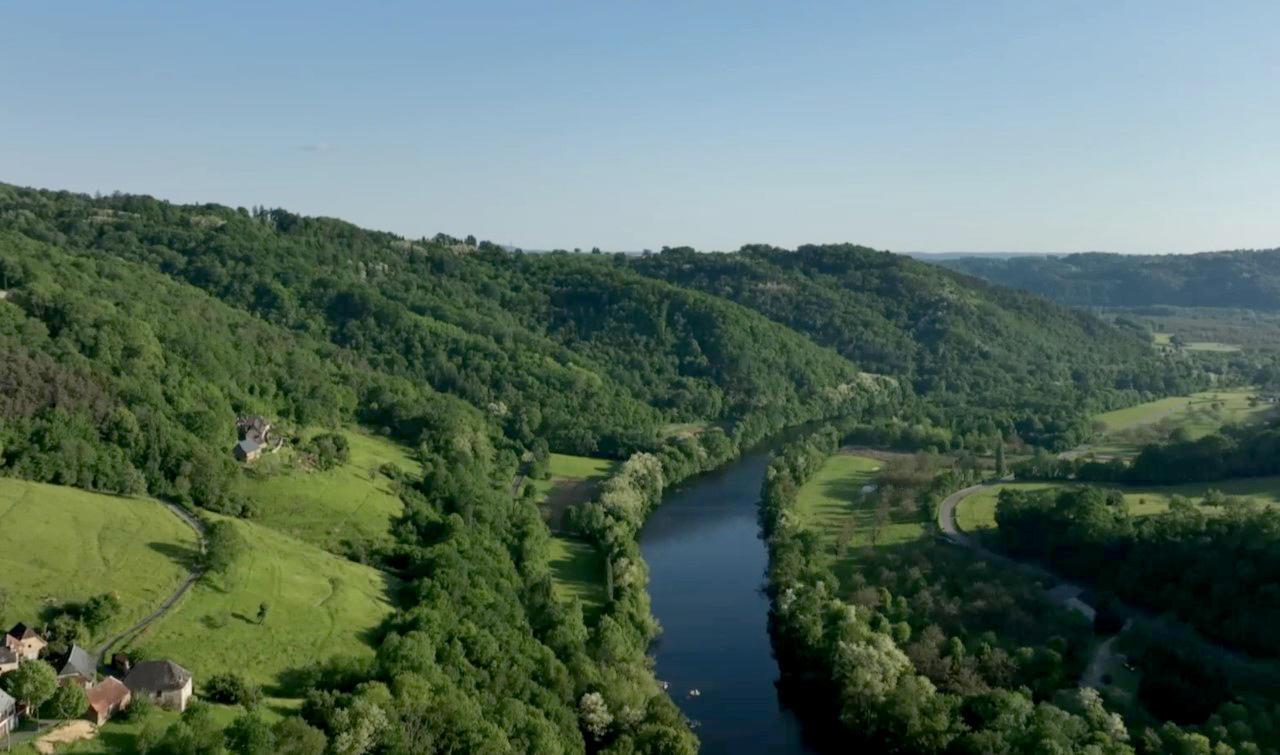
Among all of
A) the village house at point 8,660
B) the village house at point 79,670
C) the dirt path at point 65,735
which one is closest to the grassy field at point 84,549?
the village house at point 8,660

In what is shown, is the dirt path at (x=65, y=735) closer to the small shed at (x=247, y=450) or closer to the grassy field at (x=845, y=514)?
the small shed at (x=247, y=450)

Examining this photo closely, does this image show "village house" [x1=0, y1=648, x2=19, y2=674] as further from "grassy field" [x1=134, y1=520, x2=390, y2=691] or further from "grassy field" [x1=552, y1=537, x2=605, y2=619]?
"grassy field" [x1=552, y1=537, x2=605, y2=619]

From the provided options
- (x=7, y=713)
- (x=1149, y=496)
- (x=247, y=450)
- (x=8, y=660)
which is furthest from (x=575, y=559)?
(x=1149, y=496)

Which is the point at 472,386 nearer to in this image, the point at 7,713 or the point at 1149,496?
the point at 1149,496

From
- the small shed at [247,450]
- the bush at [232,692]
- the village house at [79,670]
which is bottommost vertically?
the bush at [232,692]

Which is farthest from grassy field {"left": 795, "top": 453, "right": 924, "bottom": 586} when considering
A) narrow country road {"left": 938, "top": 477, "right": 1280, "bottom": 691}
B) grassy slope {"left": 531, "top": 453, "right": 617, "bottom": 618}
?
grassy slope {"left": 531, "top": 453, "right": 617, "bottom": 618}

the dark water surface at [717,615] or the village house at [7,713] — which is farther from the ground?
the village house at [7,713]
